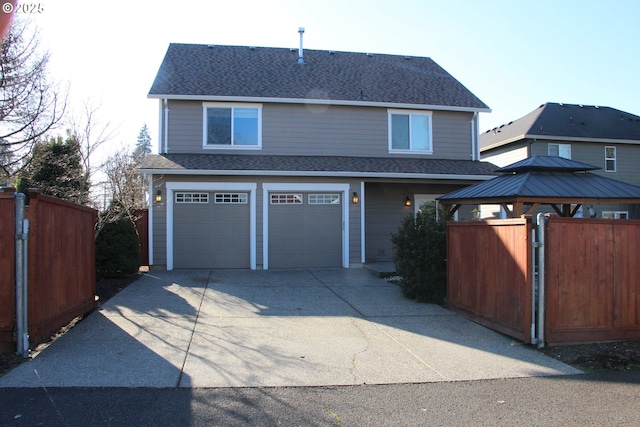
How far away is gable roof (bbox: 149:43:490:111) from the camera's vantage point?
15.2 metres

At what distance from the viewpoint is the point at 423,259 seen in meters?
9.81

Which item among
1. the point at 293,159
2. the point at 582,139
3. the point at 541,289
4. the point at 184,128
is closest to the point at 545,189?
the point at 541,289

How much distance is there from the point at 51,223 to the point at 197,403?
3676mm

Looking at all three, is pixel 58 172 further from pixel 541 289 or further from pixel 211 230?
pixel 541 289

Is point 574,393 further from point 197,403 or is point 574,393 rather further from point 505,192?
point 505,192

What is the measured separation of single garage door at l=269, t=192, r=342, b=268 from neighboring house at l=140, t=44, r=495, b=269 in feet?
0.10

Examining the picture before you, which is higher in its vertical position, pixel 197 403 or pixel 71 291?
pixel 71 291

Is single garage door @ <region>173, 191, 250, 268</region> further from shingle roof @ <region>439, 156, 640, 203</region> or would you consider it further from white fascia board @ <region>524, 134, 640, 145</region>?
white fascia board @ <region>524, 134, 640, 145</region>

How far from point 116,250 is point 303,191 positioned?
5305 mm

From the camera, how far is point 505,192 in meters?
9.26

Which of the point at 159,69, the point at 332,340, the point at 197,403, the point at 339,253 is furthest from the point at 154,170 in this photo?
the point at 197,403

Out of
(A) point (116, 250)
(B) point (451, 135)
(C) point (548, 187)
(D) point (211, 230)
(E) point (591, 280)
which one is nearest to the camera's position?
(E) point (591, 280)

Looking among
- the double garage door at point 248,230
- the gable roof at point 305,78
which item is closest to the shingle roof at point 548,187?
the double garage door at point 248,230

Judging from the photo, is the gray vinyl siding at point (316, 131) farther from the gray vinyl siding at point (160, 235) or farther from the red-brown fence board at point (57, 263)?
the red-brown fence board at point (57, 263)
